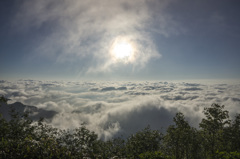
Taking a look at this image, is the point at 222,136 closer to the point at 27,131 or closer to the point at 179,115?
the point at 179,115

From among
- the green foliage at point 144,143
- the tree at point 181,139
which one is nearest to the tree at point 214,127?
the tree at point 181,139

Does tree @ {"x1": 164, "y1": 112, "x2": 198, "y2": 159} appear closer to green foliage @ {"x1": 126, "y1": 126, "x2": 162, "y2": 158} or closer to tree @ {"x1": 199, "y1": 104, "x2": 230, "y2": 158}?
tree @ {"x1": 199, "y1": 104, "x2": 230, "y2": 158}

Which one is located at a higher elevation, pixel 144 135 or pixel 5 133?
pixel 5 133

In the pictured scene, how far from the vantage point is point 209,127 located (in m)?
38.7

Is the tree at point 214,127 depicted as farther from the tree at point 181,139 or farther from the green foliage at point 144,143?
the green foliage at point 144,143

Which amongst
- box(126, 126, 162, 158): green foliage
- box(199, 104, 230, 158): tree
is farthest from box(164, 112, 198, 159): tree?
box(126, 126, 162, 158): green foliage

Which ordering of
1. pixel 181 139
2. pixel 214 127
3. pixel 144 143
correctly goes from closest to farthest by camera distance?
pixel 181 139, pixel 214 127, pixel 144 143

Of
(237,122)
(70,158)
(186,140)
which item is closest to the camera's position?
(70,158)

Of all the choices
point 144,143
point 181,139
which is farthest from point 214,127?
point 144,143

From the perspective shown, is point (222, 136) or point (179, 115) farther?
point (179, 115)

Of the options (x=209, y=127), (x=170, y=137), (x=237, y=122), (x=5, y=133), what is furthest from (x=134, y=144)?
(x=237, y=122)

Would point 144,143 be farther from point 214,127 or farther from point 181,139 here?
point 214,127

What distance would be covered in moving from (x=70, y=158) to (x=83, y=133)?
33541mm

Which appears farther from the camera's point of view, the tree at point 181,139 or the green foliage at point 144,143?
the green foliage at point 144,143
